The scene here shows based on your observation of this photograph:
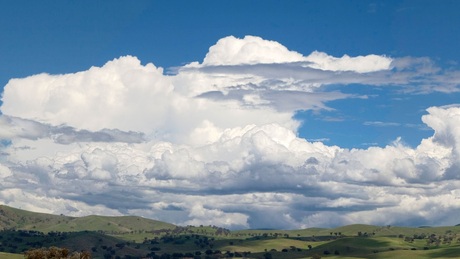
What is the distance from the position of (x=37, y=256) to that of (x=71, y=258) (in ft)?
37.9

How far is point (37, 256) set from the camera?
199m

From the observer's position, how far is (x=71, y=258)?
19538cm
